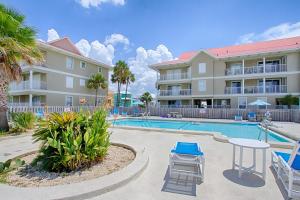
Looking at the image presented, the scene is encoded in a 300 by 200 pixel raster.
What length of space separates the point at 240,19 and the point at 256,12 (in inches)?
48.9

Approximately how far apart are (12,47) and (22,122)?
15.8 ft

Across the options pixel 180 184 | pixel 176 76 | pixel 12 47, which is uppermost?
pixel 176 76

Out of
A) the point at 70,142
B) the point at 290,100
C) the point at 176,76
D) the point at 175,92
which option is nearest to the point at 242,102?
the point at 290,100

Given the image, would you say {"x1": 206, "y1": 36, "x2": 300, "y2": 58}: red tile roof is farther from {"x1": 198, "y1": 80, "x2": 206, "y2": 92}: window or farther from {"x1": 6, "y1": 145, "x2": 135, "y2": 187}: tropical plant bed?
{"x1": 6, "y1": 145, "x2": 135, "y2": 187}: tropical plant bed

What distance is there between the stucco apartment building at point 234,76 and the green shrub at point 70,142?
25.4 meters

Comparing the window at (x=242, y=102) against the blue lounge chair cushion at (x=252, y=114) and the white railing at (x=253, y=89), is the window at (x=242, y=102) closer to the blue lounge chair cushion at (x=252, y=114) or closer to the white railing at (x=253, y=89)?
the white railing at (x=253, y=89)

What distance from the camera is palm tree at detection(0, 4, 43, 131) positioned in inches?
357

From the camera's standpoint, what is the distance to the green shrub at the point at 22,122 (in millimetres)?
11036

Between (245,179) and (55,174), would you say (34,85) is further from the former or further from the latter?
(245,179)

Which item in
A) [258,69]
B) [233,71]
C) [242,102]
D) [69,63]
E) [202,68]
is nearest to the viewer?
[258,69]

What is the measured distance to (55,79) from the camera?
87.2 ft

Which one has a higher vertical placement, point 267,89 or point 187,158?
point 267,89

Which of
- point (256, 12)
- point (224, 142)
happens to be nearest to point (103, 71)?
point (256, 12)

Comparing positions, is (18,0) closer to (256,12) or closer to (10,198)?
(10,198)
